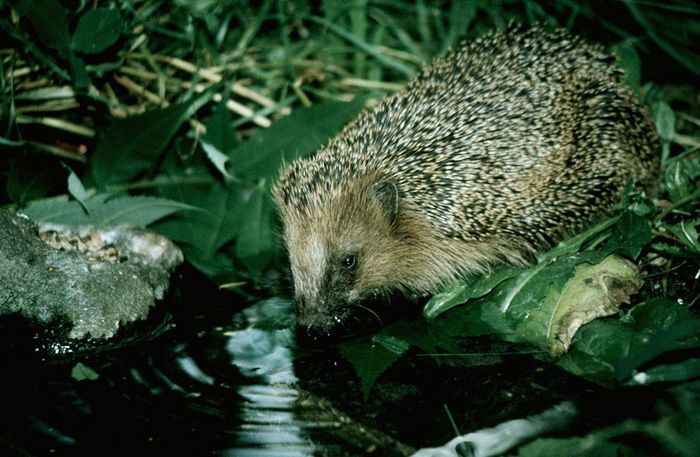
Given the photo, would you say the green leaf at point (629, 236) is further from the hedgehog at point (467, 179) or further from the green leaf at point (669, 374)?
the green leaf at point (669, 374)

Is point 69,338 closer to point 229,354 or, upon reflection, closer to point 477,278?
point 229,354

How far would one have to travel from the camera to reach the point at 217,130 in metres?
4.77

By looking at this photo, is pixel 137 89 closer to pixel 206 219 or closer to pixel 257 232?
pixel 206 219

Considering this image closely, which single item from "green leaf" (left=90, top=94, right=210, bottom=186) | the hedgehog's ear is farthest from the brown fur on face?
"green leaf" (left=90, top=94, right=210, bottom=186)

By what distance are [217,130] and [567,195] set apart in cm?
235

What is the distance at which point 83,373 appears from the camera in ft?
10.4

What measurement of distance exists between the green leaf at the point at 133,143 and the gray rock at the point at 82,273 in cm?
68

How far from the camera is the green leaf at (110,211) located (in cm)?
409

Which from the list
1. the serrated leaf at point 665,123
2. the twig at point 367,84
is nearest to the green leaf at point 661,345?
the serrated leaf at point 665,123

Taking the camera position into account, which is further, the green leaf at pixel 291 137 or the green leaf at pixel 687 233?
the green leaf at pixel 291 137

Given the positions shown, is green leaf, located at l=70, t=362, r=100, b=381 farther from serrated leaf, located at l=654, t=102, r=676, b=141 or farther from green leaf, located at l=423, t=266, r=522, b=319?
serrated leaf, located at l=654, t=102, r=676, b=141

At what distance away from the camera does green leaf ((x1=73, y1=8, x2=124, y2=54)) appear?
4512 millimetres

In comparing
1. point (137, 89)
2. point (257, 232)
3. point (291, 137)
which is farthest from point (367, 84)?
point (257, 232)

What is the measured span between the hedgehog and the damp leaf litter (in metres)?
0.21
